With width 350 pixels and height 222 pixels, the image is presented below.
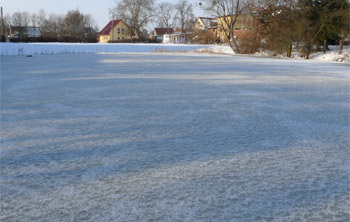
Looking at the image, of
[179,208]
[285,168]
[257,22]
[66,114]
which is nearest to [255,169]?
[285,168]

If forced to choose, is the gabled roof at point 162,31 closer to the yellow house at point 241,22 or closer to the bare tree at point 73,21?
the bare tree at point 73,21

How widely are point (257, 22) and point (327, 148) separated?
25677mm

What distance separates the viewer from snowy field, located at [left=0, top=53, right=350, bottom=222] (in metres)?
1.85

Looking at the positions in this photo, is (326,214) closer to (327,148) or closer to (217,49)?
(327,148)

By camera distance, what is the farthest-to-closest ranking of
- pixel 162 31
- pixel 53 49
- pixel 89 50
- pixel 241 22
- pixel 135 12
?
pixel 162 31, pixel 135 12, pixel 241 22, pixel 89 50, pixel 53 49

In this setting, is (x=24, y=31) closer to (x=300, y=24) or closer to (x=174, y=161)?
(x=300, y=24)

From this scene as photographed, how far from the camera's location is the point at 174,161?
265cm

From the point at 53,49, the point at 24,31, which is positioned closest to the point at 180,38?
the point at 24,31

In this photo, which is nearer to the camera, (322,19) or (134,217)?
(134,217)

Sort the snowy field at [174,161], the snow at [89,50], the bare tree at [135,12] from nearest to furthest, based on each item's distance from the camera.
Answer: the snowy field at [174,161], the snow at [89,50], the bare tree at [135,12]

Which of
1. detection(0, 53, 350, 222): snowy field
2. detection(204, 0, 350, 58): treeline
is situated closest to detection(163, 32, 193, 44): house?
detection(204, 0, 350, 58): treeline

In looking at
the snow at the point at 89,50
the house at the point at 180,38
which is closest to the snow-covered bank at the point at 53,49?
the snow at the point at 89,50

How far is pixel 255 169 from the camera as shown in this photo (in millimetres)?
2479

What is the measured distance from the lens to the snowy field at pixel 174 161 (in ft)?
6.07
